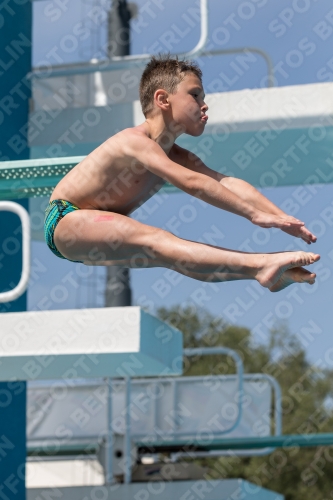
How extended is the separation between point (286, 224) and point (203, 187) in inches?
14.1

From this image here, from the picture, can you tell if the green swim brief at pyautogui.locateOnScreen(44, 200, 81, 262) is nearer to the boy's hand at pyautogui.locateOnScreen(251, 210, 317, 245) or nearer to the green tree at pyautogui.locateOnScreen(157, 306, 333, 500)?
the boy's hand at pyautogui.locateOnScreen(251, 210, 317, 245)

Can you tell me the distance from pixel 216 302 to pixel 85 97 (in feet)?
65.8

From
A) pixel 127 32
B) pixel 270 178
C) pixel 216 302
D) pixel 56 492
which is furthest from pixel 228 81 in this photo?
pixel 216 302

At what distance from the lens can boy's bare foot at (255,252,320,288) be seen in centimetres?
330

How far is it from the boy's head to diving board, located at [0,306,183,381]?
1605mm

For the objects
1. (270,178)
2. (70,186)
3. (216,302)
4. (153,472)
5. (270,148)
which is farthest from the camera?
(216,302)

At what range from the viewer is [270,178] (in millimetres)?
7363

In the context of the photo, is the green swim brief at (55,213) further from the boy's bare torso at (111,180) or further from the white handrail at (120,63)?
the white handrail at (120,63)

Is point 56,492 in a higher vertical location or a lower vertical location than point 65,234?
lower

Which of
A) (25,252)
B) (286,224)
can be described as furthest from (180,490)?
(286,224)

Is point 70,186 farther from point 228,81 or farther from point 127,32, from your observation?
point 127,32

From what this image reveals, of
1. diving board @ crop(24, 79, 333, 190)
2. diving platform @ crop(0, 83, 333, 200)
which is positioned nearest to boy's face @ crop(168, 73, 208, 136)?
diving platform @ crop(0, 83, 333, 200)

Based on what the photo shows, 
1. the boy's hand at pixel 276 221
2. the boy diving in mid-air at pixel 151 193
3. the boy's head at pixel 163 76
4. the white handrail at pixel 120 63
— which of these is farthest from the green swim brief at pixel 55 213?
the white handrail at pixel 120 63

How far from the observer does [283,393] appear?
28.8m
